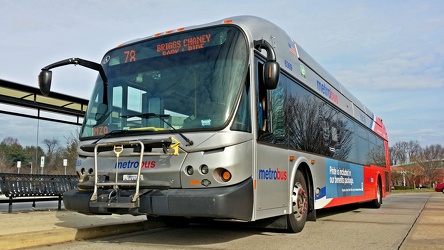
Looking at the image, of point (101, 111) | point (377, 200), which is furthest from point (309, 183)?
point (377, 200)

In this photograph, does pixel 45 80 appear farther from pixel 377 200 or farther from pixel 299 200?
pixel 377 200

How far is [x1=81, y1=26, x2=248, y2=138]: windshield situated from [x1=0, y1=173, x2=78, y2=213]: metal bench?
196 inches

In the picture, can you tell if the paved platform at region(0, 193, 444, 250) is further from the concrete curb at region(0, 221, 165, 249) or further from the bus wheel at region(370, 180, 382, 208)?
the bus wheel at region(370, 180, 382, 208)

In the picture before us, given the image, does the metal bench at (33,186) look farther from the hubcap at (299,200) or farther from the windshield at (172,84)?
the hubcap at (299,200)

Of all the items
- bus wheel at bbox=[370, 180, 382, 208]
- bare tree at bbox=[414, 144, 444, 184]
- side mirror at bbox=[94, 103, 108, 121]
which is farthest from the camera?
bare tree at bbox=[414, 144, 444, 184]

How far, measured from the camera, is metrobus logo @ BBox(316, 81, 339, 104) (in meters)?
9.26

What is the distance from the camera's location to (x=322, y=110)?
361 inches

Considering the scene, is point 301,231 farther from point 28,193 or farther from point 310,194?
point 28,193

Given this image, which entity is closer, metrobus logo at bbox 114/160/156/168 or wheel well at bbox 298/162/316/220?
metrobus logo at bbox 114/160/156/168

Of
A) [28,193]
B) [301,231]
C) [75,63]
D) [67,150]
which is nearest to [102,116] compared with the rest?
[75,63]

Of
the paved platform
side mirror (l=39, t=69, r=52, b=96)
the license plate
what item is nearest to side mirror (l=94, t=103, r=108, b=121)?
side mirror (l=39, t=69, r=52, b=96)

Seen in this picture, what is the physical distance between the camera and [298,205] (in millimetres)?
7238

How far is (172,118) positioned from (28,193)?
678cm

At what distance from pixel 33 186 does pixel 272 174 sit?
744 cm
